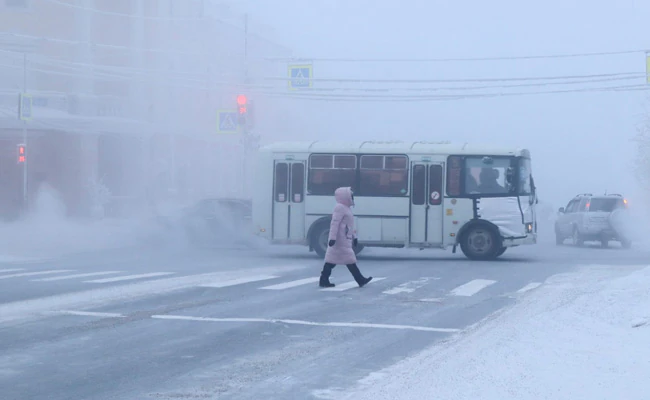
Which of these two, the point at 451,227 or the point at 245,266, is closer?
the point at 245,266

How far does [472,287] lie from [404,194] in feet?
25.2

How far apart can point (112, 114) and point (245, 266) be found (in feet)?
131

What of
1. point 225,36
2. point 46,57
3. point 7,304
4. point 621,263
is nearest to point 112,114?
point 46,57

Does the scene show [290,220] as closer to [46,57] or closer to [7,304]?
[7,304]

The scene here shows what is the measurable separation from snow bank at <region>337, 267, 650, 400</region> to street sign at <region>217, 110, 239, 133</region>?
26238mm

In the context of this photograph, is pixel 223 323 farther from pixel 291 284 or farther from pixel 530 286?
pixel 530 286

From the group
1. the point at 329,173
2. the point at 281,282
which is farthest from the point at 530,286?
the point at 329,173

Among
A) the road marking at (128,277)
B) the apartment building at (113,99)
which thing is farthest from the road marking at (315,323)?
the apartment building at (113,99)

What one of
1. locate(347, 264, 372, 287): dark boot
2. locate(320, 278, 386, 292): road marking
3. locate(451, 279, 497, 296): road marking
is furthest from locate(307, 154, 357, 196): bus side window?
locate(347, 264, 372, 287): dark boot

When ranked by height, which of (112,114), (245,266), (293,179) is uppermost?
(112,114)

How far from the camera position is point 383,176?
24.4 m

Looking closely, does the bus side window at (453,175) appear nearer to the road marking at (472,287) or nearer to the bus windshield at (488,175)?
the bus windshield at (488,175)

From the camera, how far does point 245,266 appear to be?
21.6 meters

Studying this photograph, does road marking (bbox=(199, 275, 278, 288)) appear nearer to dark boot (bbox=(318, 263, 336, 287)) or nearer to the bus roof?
dark boot (bbox=(318, 263, 336, 287))
